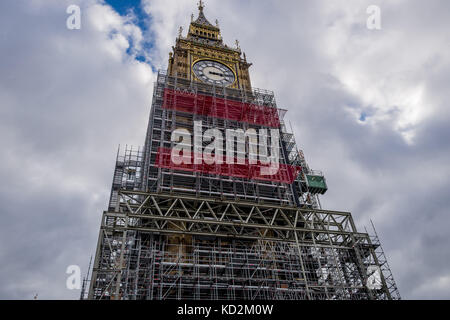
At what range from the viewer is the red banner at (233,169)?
90.5 feet

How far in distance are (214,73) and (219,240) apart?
2446 centimetres

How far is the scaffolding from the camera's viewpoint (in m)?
Result: 22.0

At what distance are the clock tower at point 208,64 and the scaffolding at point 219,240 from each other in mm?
8542

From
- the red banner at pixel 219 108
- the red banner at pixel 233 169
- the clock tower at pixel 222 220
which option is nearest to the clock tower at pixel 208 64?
the clock tower at pixel 222 220

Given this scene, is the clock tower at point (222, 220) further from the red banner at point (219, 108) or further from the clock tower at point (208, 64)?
the clock tower at point (208, 64)

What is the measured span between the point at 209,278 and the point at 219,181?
30.9ft

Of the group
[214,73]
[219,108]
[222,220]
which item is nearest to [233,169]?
[222,220]

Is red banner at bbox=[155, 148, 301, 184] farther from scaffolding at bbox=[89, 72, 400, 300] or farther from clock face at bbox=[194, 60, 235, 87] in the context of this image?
clock face at bbox=[194, 60, 235, 87]

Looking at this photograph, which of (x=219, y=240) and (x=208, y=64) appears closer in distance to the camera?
(x=219, y=240)

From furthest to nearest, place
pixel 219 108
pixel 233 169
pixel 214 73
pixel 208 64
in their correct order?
pixel 208 64 < pixel 214 73 < pixel 219 108 < pixel 233 169

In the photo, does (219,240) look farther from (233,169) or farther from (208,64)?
(208,64)

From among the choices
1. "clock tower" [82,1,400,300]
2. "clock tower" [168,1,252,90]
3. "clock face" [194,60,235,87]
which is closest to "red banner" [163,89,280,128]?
"clock tower" [82,1,400,300]

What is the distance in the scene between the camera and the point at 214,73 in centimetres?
4306
